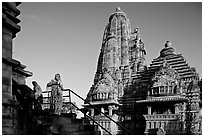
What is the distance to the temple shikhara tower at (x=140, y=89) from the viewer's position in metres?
23.3

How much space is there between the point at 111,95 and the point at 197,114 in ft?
32.2

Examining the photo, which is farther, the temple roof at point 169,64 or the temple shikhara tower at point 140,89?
the temple roof at point 169,64

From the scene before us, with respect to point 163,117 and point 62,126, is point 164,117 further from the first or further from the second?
point 62,126

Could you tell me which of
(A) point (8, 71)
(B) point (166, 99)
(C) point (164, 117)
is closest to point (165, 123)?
(C) point (164, 117)

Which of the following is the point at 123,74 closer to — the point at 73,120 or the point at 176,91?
the point at 176,91

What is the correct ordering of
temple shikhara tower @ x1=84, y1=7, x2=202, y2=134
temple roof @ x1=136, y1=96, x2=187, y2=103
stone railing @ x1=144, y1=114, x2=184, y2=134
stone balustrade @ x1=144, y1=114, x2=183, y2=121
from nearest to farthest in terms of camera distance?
stone railing @ x1=144, y1=114, x2=184, y2=134
stone balustrade @ x1=144, y1=114, x2=183, y2=121
temple roof @ x1=136, y1=96, x2=187, y2=103
temple shikhara tower @ x1=84, y1=7, x2=202, y2=134

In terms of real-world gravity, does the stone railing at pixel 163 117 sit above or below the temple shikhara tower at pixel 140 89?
below

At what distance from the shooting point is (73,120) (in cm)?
823

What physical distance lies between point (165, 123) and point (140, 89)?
7020mm

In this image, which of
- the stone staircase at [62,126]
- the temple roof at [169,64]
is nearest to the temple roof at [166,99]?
the temple roof at [169,64]

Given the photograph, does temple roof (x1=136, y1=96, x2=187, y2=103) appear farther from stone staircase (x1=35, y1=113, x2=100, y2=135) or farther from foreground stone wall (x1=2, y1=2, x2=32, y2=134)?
foreground stone wall (x1=2, y1=2, x2=32, y2=134)

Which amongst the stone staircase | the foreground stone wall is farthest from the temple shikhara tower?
the foreground stone wall

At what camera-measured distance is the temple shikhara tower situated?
2327 centimetres

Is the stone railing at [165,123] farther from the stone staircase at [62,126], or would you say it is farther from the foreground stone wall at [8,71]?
the foreground stone wall at [8,71]
